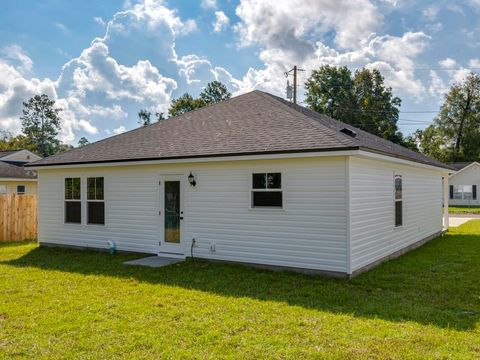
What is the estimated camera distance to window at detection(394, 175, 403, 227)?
10.3m

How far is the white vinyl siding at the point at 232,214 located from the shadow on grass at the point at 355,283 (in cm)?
43

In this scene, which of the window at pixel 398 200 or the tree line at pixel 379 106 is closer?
the window at pixel 398 200

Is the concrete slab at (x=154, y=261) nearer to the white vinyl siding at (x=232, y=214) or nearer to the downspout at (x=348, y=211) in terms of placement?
the white vinyl siding at (x=232, y=214)

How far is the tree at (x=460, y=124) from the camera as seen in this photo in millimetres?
43875

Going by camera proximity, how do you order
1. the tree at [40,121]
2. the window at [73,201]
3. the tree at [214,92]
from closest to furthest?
the window at [73,201]
the tree at [214,92]
the tree at [40,121]

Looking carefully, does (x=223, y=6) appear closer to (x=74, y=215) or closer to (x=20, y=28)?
(x=20, y=28)

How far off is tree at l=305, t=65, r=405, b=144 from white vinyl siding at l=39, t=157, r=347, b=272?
1327 inches

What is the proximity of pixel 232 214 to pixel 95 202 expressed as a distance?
4.40 m

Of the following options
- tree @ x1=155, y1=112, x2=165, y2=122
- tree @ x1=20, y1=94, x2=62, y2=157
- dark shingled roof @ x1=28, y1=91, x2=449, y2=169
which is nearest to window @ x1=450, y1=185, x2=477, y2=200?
dark shingled roof @ x1=28, y1=91, x2=449, y2=169

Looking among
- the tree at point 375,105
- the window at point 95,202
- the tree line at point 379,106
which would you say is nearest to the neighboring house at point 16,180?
the window at point 95,202

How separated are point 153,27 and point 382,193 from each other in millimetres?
11248

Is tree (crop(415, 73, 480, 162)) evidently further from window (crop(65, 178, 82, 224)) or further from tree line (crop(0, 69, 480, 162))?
window (crop(65, 178, 82, 224))

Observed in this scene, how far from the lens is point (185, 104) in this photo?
1614 inches

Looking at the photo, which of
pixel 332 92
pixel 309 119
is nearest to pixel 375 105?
pixel 332 92
